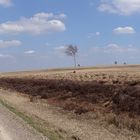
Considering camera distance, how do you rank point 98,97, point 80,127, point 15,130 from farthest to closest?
1. point 98,97
2. point 80,127
3. point 15,130

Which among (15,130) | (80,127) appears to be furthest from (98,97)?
(15,130)

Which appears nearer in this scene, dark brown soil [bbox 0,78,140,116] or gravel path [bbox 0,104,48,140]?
gravel path [bbox 0,104,48,140]

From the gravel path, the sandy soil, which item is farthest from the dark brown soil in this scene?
the gravel path

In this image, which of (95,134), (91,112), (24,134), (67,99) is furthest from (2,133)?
(67,99)

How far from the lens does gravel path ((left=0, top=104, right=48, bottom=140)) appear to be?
57.8 feet

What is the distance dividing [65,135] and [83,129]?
2214 millimetres

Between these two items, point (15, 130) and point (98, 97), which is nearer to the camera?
point (15, 130)

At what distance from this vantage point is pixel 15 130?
19.8 metres

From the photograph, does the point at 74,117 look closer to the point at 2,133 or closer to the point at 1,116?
the point at 1,116

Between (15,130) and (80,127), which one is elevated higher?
(15,130)

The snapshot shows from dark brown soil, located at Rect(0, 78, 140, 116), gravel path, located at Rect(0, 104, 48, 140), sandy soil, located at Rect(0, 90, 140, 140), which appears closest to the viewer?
gravel path, located at Rect(0, 104, 48, 140)

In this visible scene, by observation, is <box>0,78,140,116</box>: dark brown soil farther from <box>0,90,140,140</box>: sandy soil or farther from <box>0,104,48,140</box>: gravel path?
<box>0,104,48,140</box>: gravel path

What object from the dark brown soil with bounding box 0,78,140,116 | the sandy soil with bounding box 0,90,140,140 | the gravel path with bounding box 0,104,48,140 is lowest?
the sandy soil with bounding box 0,90,140,140

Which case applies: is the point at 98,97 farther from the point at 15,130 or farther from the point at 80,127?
the point at 15,130
